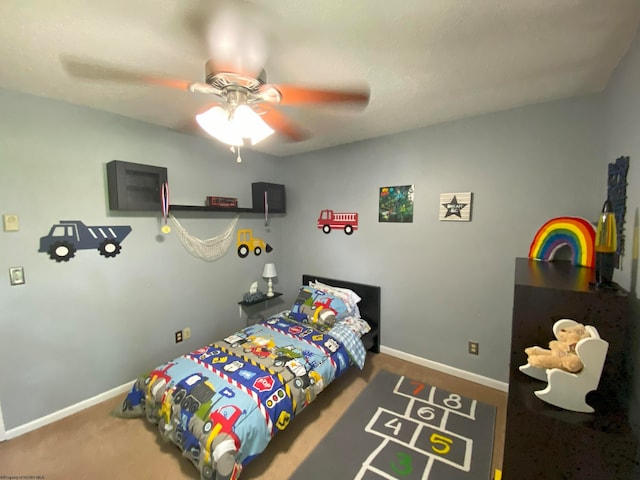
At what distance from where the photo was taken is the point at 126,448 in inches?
70.1

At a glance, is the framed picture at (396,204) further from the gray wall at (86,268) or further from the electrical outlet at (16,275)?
the electrical outlet at (16,275)

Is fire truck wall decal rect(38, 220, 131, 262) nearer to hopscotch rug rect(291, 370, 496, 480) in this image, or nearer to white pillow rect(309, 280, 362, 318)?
white pillow rect(309, 280, 362, 318)

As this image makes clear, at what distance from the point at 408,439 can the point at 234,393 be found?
123 centimetres

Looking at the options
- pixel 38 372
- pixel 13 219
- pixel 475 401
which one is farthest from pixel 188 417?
pixel 475 401

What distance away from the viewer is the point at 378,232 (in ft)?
9.41

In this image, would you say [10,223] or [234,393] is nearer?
[234,393]

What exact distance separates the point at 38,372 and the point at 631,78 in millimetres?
4026

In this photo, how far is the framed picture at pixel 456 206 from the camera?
234 centimetres

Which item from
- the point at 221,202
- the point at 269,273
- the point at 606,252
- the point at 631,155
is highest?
the point at 631,155

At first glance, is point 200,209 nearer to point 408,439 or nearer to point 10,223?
point 10,223

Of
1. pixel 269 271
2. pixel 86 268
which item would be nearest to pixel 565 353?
pixel 269 271

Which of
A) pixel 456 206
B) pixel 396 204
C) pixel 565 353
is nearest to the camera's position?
pixel 565 353

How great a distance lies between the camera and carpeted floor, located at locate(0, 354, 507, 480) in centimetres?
162

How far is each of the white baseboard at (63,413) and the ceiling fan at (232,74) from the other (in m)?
2.38
